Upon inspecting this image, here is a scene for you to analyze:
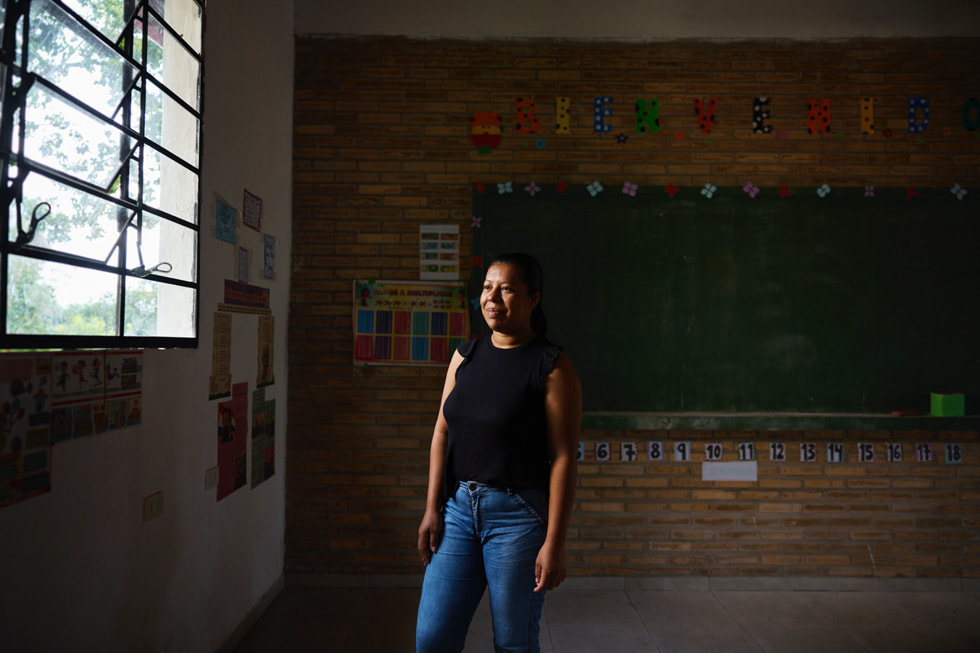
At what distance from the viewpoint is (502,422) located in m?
1.59

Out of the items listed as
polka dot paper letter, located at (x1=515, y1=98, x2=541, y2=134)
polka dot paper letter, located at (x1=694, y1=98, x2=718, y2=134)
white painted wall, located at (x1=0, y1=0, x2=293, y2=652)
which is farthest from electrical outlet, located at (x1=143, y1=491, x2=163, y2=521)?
polka dot paper letter, located at (x1=694, y1=98, x2=718, y2=134)

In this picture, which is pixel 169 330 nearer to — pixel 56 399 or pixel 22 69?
pixel 56 399

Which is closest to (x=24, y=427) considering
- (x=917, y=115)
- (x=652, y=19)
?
(x=652, y=19)

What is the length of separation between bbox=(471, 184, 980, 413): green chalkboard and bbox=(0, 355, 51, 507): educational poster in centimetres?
220

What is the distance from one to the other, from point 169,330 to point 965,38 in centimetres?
460

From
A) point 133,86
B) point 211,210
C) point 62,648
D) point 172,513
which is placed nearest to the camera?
point 62,648

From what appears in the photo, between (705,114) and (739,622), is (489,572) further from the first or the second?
(705,114)

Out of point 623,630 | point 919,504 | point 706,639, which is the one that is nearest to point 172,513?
point 623,630

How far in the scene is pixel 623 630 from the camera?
285cm

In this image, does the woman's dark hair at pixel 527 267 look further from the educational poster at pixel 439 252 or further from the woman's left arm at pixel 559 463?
the educational poster at pixel 439 252

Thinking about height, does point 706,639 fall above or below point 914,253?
below

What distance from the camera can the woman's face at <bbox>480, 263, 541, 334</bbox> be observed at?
1.68m

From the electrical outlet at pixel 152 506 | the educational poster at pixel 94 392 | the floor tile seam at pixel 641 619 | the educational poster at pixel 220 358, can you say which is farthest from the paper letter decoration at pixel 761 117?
the electrical outlet at pixel 152 506

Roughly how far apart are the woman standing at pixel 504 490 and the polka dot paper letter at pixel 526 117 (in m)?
1.98
